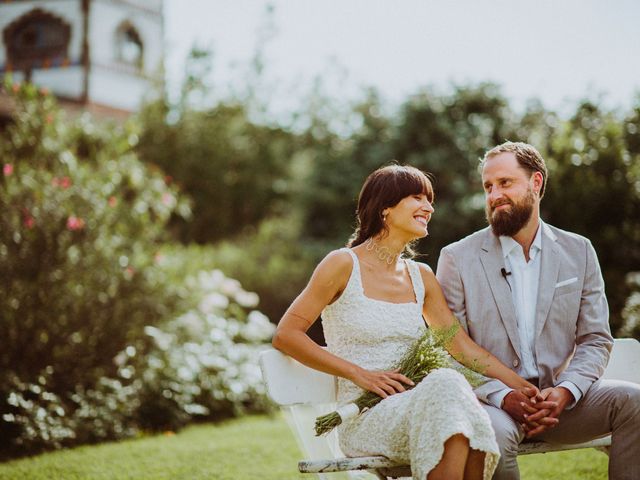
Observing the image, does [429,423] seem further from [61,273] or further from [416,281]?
[61,273]

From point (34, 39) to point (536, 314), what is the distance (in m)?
8.74

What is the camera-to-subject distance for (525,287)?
12.5 feet

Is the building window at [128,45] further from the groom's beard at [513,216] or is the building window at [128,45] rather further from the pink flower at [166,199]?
the groom's beard at [513,216]

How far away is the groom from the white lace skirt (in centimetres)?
43

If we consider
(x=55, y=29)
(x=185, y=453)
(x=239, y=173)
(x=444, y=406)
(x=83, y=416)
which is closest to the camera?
(x=444, y=406)

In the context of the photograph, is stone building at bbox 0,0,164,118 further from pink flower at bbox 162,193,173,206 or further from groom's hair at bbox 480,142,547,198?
groom's hair at bbox 480,142,547,198

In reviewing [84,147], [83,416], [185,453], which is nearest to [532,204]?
[185,453]

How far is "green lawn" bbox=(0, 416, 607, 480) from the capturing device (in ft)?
15.6

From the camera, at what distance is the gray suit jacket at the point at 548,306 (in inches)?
143

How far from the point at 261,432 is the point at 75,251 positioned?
2361mm

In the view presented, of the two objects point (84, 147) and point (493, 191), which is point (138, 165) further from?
point (493, 191)

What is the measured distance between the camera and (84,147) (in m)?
8.06

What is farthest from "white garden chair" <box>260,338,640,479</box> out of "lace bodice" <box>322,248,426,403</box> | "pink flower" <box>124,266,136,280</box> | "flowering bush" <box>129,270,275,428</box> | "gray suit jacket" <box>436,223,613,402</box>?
"pink flower" <box>124,266,136,280</box>

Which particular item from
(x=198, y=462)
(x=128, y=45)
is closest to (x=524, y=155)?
(x=198, y=462)
